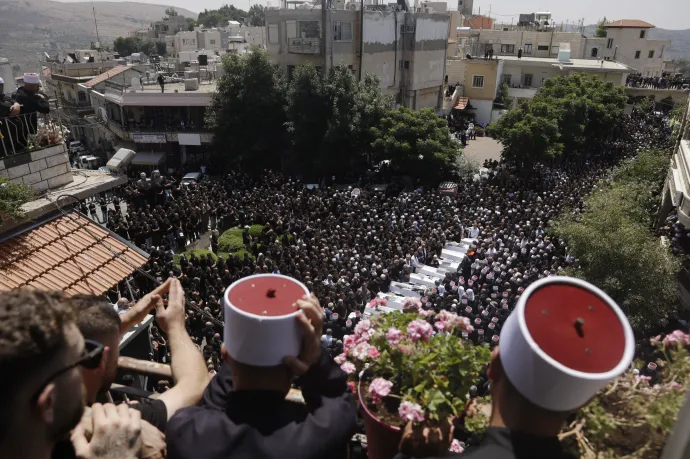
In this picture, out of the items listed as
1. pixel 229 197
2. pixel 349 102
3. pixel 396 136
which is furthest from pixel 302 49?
pixel 229 197

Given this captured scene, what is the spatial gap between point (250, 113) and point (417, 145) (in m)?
9.41

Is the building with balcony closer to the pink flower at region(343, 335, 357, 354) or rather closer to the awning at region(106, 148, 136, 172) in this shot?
the awning at region(106, 148, 136, 172)

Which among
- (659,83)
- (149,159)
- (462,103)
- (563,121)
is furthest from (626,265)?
(659,83)

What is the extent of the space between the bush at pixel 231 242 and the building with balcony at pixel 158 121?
44.2ft

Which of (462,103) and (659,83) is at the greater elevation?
(659,83)

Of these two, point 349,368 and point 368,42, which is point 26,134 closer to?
point 349,368

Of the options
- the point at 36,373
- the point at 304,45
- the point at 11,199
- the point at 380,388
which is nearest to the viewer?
the point at 36,373

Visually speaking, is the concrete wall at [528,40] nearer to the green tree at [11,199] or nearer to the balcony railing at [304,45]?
the balcony railing at [304,45]

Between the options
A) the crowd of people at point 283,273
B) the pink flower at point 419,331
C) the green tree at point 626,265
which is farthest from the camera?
the green tree at point 626,265

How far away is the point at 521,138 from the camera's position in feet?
78.9

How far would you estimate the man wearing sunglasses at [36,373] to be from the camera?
153cm

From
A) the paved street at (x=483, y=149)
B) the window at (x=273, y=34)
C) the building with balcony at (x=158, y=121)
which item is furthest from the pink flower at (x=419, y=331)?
the paved street at (x=483, y=149)

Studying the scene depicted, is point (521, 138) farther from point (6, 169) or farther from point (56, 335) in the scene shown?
point (56, 335)

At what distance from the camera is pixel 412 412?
7.11ft
